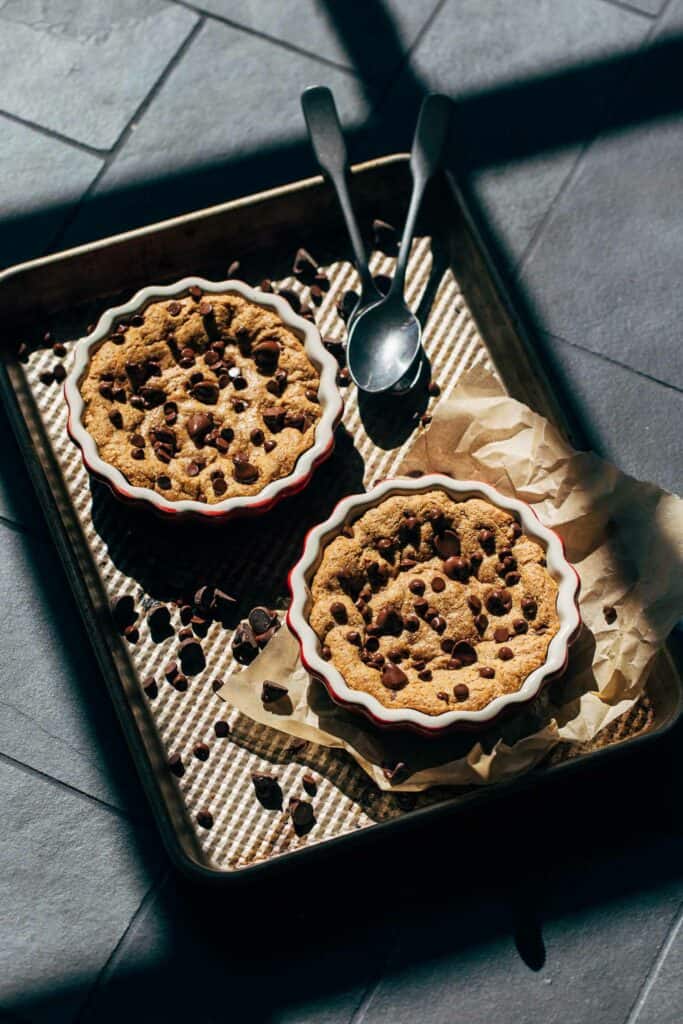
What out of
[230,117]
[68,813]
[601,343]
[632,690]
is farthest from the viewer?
[230,117]

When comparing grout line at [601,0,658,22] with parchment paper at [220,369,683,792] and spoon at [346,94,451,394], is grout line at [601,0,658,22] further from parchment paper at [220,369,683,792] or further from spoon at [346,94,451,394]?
parchment paper at [220,369,683,792]

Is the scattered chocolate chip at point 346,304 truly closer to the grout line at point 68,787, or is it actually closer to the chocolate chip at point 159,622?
the chocolate chip at point 159,622

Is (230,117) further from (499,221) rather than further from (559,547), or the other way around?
(559,547)

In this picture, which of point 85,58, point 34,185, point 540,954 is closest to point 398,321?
point 34,185

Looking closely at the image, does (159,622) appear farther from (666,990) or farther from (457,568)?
(666,990)

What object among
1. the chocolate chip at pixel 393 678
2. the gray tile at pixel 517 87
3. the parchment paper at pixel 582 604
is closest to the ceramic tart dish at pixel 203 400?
the parchment paper at pixel 582 604

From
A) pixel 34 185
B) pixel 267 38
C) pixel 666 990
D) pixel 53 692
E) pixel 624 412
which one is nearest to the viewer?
pixel 666 990

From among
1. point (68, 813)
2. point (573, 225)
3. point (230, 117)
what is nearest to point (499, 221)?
point (573, 225)
